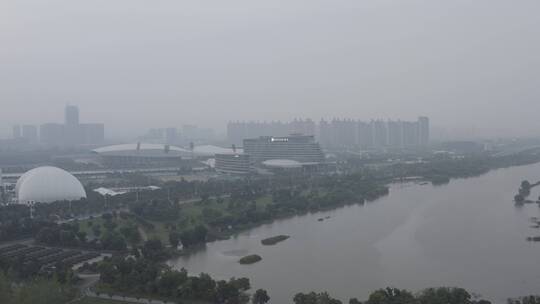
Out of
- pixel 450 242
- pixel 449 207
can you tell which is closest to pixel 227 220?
pixel 450 242

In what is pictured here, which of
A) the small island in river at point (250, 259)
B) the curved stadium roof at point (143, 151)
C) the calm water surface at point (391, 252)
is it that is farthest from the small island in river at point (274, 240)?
the curved stadium roof at point (143, 151)

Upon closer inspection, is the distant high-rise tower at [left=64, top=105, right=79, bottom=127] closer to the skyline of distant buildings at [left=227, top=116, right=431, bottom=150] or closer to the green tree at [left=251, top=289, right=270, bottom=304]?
the skyline of distant buildings at [left=227, top=116, right=431, bottom=150]

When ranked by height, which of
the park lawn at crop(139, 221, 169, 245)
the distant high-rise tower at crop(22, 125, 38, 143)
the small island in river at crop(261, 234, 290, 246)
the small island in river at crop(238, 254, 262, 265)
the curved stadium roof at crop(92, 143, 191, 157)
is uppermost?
the distant high-rise tower at crop(22, 125, 38, 143)

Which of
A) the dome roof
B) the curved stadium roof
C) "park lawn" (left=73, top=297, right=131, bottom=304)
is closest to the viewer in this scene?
"park lawn" (left=73, top=297, right=131, bottom=304)

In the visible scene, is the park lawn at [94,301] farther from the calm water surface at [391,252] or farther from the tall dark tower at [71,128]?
the tall dark tower at [71,128]

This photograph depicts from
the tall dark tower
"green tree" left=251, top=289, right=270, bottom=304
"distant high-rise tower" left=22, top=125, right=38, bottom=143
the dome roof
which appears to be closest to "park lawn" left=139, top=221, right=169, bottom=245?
"green tree" left=251, top=289, right=270, bottom=304
